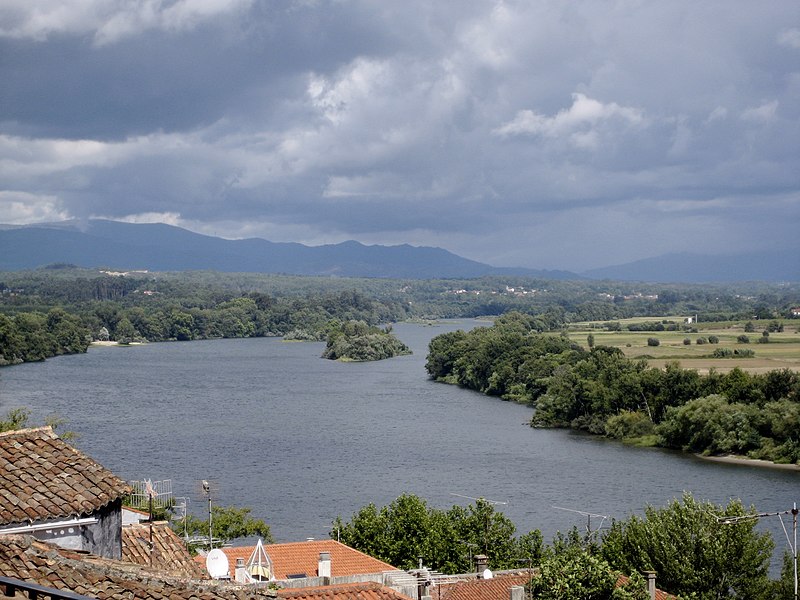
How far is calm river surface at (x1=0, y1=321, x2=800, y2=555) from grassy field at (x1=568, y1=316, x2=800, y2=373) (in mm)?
13586

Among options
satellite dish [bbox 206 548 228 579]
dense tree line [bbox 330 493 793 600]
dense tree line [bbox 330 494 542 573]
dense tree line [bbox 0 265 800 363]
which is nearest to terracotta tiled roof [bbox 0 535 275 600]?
satellite dish [bbox 206 548 228 579]

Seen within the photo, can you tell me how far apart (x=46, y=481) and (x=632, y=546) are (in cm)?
1540

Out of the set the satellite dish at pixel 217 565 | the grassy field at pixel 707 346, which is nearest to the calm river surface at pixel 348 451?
the grassy field at pixel 707 346

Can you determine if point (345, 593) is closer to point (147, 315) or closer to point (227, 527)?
point (227, 527)

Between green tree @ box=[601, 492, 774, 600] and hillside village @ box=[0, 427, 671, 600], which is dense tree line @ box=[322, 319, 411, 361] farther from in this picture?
hillside village @ box=[0, 427, 671, 600]

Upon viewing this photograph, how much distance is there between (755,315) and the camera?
11969 cm

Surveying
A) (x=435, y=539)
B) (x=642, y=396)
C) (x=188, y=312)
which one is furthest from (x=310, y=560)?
(x=188, y=312)

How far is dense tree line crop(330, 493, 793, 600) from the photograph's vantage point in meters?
19.4

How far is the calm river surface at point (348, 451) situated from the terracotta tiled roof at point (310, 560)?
Result: 8378 mm

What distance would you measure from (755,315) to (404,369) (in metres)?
51.0

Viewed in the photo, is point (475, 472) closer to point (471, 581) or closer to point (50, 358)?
point (471, 581)

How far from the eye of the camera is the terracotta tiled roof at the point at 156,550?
31.6 feet

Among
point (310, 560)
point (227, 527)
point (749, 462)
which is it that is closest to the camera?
point (310, 560)

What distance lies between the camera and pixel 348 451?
140ft
